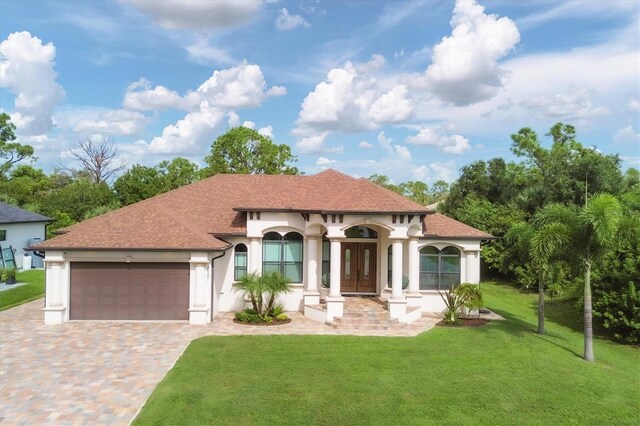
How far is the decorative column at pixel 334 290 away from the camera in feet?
54.7

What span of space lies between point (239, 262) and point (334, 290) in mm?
4540

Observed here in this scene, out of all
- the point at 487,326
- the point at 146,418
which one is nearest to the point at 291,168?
the point at 487,326

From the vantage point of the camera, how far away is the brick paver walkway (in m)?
9.26

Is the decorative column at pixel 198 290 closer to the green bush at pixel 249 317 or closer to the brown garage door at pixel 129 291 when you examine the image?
the brown garage door at pixel 129 291

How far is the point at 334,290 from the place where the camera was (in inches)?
665

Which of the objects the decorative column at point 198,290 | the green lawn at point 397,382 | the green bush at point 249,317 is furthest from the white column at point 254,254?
the green lawn at point 397,382

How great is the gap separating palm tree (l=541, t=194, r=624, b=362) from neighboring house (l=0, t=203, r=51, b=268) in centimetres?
2820

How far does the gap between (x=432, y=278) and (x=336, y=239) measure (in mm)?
5003

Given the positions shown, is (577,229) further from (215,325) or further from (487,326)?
(215,325)

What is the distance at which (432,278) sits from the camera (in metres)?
19.2

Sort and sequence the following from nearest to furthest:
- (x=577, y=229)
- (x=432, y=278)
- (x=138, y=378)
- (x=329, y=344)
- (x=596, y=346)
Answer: (x=138, y=378)
(x=577, y=229)
(x=329, y=344)
(x=596, y=346)
(x=432, y=278)

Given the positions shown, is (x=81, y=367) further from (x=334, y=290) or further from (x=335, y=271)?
(x=335, y=271)

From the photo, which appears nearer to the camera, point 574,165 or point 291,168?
point 574,165

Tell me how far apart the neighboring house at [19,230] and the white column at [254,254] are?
16.9m
